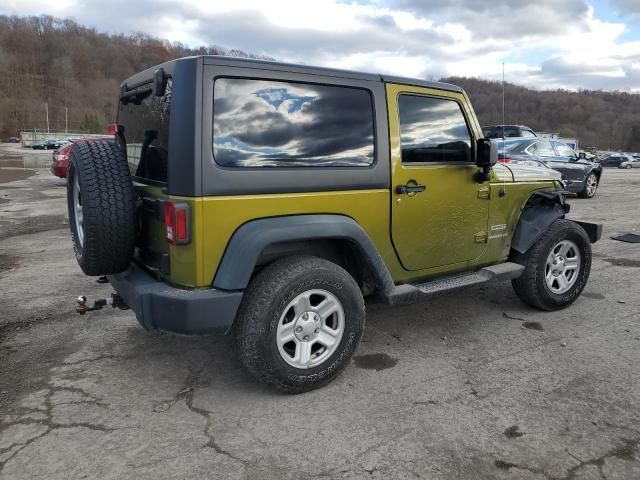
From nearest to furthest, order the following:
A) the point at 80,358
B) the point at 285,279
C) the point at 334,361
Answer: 1. the point at 285,279
2. the point at 334,361
3. the point at 80,358

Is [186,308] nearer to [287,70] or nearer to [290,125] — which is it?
[290,125]

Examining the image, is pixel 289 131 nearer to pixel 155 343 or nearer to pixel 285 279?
pixel 285 279

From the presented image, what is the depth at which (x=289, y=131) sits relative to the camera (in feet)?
9.98

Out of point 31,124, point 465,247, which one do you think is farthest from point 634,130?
point 31,124

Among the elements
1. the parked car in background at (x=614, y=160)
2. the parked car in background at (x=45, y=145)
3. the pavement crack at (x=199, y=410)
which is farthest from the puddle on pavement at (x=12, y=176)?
the parked car in background at (x=45, y=145)

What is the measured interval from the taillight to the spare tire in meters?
0.39

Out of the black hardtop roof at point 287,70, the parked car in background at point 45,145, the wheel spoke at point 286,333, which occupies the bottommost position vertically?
the wheel spoke at point 286,333

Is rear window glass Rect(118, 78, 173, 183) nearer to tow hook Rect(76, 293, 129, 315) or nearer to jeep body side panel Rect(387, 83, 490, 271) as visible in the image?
tow hook Rect(76, 293, 129, 315)

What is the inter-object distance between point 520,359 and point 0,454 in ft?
10.5

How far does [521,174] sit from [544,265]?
0.81m

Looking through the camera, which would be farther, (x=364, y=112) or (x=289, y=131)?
(x=364, y=112)

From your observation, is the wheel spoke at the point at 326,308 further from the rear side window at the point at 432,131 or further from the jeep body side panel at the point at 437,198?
the rear side window at the point at 432,131

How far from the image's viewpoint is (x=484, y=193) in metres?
4.04

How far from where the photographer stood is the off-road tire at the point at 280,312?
290cm
